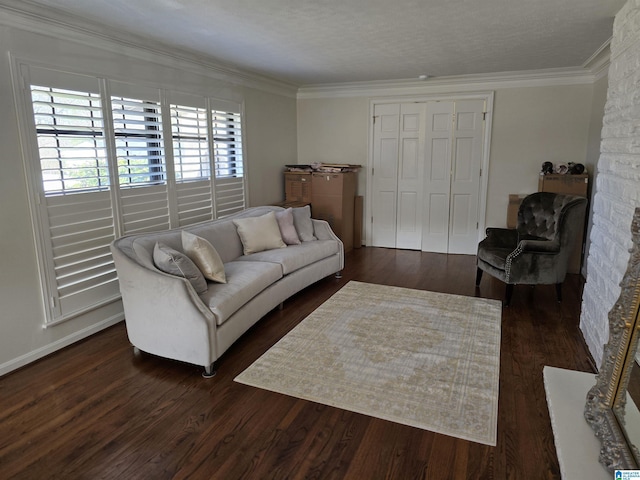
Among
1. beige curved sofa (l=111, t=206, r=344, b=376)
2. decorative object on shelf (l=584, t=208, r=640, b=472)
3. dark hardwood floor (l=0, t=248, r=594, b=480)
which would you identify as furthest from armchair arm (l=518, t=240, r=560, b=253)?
beige curved sofa (l=111, t=206, r=344, b=376)

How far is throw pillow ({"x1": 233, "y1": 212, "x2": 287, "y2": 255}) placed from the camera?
4094mm

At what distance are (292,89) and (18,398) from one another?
4959 millimetres

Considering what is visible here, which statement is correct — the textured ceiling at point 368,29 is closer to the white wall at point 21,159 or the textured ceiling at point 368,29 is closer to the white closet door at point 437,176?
the white wall at point 21,159

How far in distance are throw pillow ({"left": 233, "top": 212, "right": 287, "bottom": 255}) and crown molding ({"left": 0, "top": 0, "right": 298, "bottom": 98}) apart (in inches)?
64.4

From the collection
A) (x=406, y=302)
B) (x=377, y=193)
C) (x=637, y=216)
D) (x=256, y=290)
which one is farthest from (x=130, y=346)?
(x=377, y=193)

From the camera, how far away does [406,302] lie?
3918mm

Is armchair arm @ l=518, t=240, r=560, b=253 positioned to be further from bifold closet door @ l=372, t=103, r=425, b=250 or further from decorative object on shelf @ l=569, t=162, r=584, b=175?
bifold closet door @ l=372, t=103, r=425, b=250

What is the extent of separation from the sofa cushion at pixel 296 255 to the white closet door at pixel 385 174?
1.82 metres

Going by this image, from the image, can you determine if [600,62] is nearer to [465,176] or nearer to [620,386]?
[465,176]

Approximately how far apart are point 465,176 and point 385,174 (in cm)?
111

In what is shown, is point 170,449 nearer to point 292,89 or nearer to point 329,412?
point 329,412

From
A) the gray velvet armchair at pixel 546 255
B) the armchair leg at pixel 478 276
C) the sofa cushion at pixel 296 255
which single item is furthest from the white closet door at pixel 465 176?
the sofa cushion at pixel 296 255

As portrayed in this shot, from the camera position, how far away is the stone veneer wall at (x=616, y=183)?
2398mm

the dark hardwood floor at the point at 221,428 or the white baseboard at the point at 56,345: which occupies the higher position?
the white baseboard at the point at 56,345
